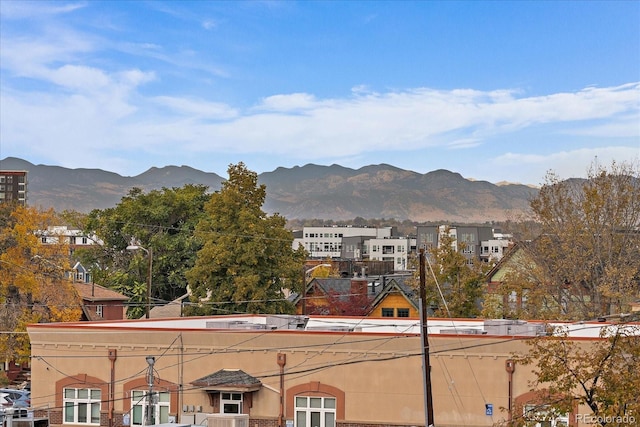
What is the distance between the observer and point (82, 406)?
36.4m

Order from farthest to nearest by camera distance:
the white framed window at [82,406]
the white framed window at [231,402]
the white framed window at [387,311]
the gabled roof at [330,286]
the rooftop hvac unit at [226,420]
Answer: the gabled roof at [330,286] < the white framed window at [387,311] < the white framed window at [82,406] < the white framed window at [231,402] < the rooftop hvac unit at [226,420]

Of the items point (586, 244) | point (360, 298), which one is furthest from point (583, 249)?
point (360, 298)

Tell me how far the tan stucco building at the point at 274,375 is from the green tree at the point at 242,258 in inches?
932

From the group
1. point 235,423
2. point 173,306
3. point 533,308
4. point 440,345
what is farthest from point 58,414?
point 173,306

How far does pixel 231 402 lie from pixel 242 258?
2593cm

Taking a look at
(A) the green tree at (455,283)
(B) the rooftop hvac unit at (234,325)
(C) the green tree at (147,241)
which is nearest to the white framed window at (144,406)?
(B) the rooftop hvac unit at (234,325)

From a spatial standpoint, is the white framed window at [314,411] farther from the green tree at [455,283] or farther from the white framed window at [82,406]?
the green tree at [455,283]

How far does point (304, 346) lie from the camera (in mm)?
34656

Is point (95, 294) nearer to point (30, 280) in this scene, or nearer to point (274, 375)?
point (30, 280)

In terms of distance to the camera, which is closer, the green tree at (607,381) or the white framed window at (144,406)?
the green tree at (607,381)

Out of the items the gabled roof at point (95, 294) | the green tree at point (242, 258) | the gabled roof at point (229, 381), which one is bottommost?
the gabled roof at point (229, 381)

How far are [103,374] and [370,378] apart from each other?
32.7ft

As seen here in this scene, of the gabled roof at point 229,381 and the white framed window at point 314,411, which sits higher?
the gabled roof at point 229,381

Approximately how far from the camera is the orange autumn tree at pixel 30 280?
5550 centimetres
